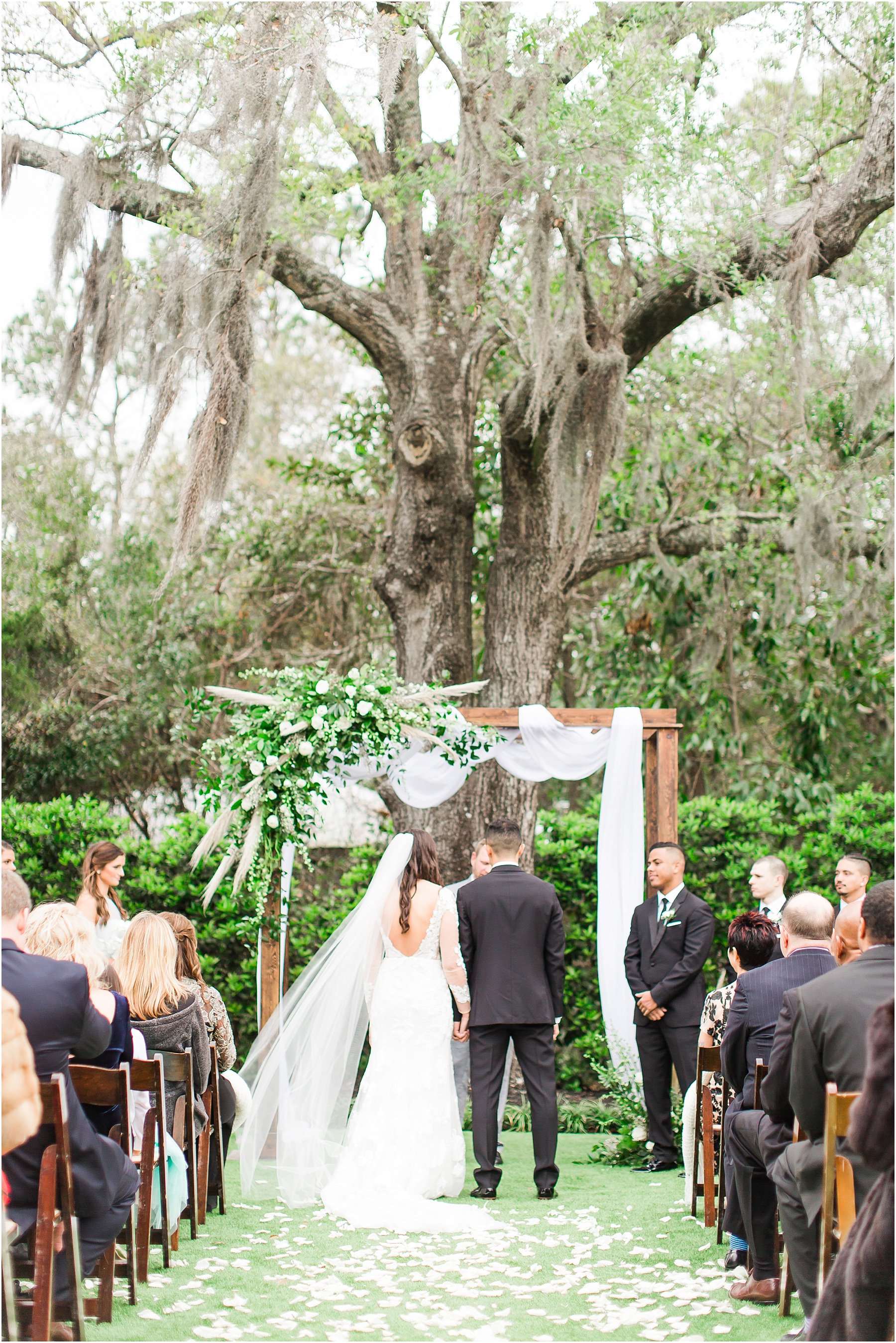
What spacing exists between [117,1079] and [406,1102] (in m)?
2.34

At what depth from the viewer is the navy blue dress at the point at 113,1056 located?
12.1ft

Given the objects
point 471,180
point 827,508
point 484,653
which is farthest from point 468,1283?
point 471,180

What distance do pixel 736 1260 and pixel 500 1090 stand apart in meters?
1.89

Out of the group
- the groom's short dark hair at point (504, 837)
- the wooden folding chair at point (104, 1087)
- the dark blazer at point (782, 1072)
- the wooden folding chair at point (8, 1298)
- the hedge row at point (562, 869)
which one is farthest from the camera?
the hedge row at point (562, 869)

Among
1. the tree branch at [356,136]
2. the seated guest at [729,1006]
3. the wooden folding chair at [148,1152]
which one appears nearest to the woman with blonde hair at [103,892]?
the wooden folding chair at [148,1152]

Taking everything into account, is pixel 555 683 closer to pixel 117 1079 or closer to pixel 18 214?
pixel 18 214

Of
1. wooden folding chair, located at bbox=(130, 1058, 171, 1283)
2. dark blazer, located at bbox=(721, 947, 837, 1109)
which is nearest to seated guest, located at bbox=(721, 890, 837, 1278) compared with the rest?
dark blazer, located at bbox=(721, 947, 837, 1109)

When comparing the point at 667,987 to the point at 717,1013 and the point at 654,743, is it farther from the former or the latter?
the point at 654,743

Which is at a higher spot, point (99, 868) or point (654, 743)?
point (654, 743)

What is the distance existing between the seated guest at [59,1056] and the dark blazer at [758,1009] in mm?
2194

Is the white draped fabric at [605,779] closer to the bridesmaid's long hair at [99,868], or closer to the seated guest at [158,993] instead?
the bridesmaid's long hair at [99,868]

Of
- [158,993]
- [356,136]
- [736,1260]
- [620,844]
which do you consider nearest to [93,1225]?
[158,993]

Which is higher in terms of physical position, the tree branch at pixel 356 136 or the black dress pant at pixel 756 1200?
the tree branch at pixel 356 136

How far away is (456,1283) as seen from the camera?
13.4 feet
